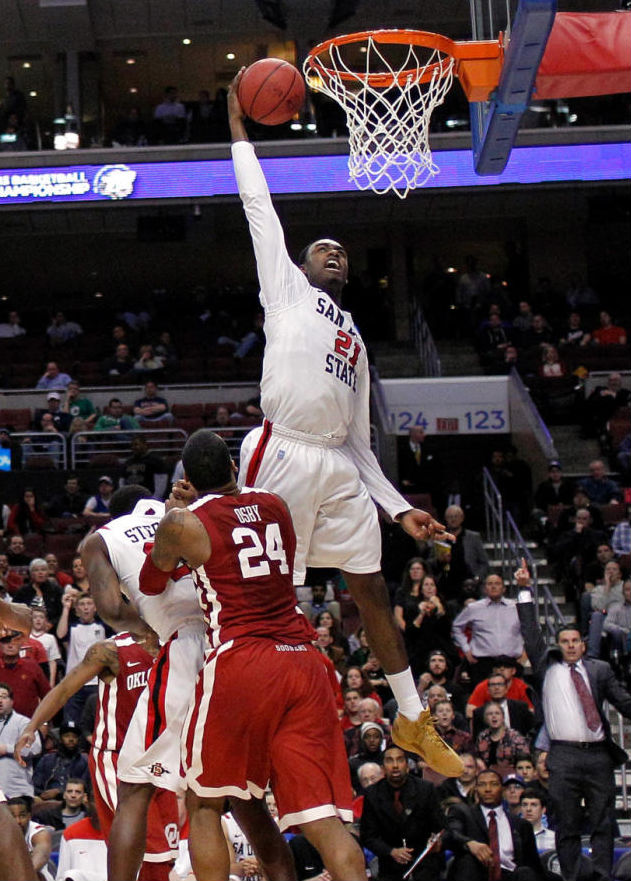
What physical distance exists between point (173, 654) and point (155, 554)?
2.38 ft

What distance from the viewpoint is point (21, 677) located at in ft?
39.5

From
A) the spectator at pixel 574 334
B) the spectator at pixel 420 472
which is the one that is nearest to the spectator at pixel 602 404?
the spectator at pixel 574 334

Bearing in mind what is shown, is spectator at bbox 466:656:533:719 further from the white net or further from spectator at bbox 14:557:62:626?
the white net

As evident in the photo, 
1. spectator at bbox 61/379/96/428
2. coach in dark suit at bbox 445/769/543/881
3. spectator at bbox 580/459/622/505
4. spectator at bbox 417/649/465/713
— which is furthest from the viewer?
spectator at bbox 61/379/96/428

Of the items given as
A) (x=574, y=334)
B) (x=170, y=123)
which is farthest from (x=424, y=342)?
(x=170, y=123)

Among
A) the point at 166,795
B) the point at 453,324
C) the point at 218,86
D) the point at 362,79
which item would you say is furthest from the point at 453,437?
the point at 166,795

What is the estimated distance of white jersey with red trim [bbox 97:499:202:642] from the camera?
19.7ft

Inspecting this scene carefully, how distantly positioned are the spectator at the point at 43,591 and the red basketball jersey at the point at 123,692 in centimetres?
699

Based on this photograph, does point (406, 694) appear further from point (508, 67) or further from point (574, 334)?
point (574, 334)

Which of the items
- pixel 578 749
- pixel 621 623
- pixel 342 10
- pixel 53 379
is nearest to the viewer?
pixel 578 749

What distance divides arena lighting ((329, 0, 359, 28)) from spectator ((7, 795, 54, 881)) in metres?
17.5

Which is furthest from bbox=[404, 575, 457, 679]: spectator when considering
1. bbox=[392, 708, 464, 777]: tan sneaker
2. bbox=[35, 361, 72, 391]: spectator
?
bbox=[35, 361, 72, 391]: spectator

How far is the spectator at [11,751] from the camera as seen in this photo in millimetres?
10555

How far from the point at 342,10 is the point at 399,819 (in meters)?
17.3
